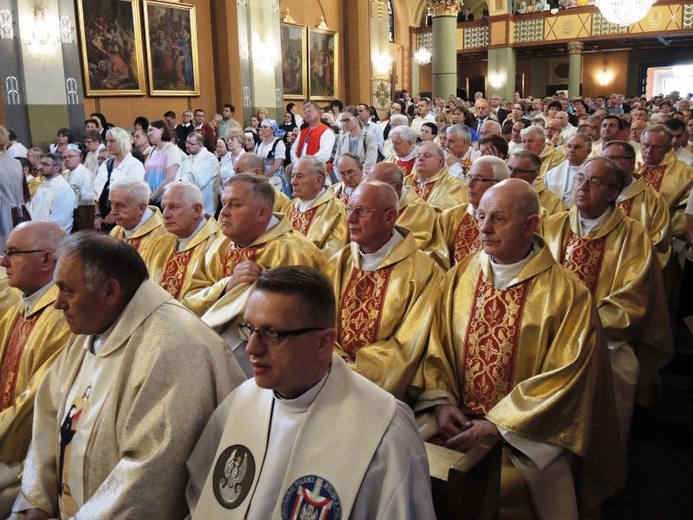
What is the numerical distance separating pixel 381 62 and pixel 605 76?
1484 cm

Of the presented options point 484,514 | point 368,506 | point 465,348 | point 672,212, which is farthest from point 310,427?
point 672,212

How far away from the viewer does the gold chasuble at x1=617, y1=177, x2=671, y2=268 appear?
542cm

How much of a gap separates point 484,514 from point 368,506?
33.1 inches

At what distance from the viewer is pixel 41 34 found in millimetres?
11523

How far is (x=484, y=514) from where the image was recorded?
256 centimetres

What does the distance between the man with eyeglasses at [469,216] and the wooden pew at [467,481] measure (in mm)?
2598

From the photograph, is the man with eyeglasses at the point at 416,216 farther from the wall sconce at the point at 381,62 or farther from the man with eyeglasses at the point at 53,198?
the wall sconce at the point at 381,62

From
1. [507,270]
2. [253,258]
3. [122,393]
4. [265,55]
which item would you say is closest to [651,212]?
[507,270]

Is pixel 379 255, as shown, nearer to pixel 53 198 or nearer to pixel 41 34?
pixel 53 198

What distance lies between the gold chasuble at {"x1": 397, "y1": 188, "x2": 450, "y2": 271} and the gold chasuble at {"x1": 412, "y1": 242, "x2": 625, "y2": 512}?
2.07 m

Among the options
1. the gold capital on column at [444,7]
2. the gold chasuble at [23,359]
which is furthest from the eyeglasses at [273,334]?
the gold capital on column at [444,7]

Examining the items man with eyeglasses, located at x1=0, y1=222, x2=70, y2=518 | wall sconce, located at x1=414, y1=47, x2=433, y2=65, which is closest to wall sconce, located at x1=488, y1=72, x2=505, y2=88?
wall sconce, located at x1=414, y1=47, x2=433, y2=65

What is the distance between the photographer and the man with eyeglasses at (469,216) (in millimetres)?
4891

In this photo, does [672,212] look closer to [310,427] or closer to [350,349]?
[350,349]
